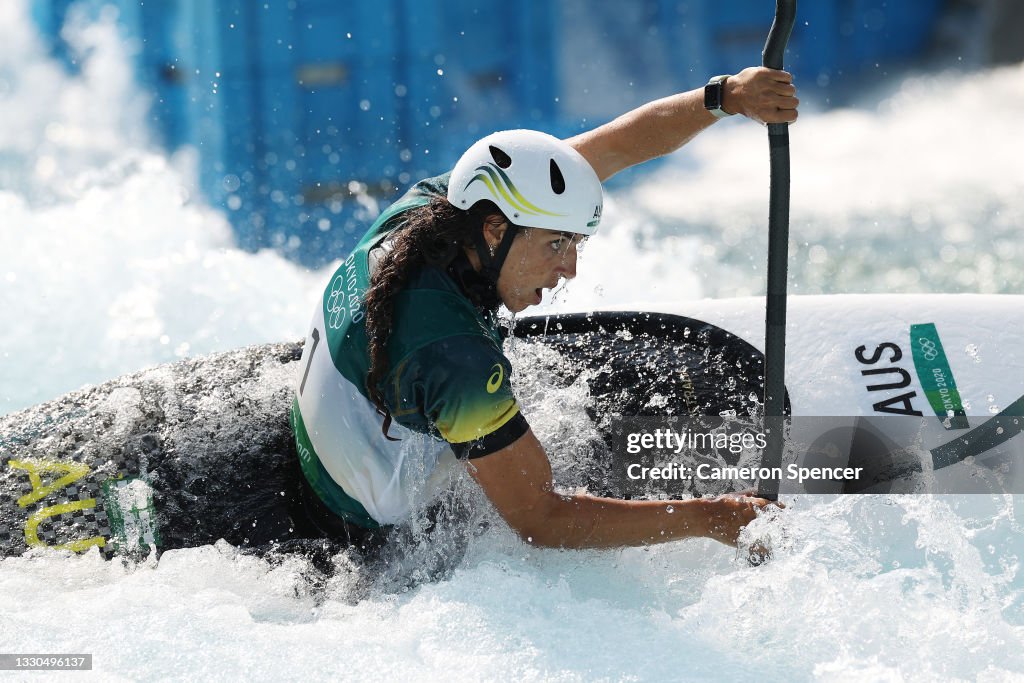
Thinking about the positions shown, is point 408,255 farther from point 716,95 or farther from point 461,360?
point 716,95

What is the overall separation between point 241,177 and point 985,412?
529 cm

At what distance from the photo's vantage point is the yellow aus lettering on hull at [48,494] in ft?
7.32

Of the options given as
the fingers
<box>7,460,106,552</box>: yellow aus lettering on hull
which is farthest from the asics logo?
<box>7,460,106,552</box>: yellow aus lettering on hull

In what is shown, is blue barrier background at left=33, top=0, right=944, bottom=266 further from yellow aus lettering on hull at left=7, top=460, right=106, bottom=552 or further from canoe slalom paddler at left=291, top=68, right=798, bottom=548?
canoe slalom paddler at left=291, top=68, right=798, bottom=548

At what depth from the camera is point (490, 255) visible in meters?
1.88

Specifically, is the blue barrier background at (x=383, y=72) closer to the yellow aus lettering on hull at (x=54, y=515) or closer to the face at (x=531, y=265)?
the yellow aus lettering on hull at (x=54, y=515)

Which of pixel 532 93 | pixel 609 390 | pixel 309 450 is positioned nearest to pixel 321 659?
pixel 309 450

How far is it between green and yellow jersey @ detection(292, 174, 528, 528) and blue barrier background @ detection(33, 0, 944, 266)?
14.8 ft

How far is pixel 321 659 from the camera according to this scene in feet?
5.98

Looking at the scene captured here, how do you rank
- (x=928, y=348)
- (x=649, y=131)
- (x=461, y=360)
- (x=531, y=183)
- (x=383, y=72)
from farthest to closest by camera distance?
1. (x=383, y=72)
2. (x=928, y=348)
3. (x=649, y=131)
4. (x=531, y=183)
5. (x=461, y=360)

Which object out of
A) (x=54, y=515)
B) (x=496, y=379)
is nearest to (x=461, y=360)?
(x=496, y=379)

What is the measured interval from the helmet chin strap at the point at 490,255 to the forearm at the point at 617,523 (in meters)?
0.43

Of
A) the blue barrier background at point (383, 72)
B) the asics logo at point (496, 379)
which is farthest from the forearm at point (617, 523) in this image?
the blue barrier background at point (383, 72)

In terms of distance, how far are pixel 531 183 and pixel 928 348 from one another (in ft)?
4.59
